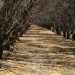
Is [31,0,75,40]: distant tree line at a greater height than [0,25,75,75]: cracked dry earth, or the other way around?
[31,0,75,40]: distant tree line

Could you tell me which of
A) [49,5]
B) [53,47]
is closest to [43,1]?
[49,5]

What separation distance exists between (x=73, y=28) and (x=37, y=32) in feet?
3.72

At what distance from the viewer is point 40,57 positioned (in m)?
5.50

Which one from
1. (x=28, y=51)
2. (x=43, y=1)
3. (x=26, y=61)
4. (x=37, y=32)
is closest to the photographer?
(x=26, y=61)

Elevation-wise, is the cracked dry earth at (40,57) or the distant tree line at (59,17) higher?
the distant tree line at (59,17)

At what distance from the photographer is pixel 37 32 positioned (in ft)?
27.8

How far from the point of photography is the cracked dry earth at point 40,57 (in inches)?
175

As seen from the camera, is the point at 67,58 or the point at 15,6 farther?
the point at 67,58

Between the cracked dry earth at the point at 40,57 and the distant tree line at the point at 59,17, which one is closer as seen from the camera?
the cracked dry earth at the point at 40,57

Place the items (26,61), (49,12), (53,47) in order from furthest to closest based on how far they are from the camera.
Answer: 1. (49,12)
2. (53,47)
3. (26,61)

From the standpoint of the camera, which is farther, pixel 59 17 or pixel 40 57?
pixel 59 17

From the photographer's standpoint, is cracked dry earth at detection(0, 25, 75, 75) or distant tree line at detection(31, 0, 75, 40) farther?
distant tree line at detection(31, 0, 75, 40)

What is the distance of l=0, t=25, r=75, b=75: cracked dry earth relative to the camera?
4438 millimetres

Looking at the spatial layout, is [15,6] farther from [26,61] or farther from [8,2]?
[26,61]
